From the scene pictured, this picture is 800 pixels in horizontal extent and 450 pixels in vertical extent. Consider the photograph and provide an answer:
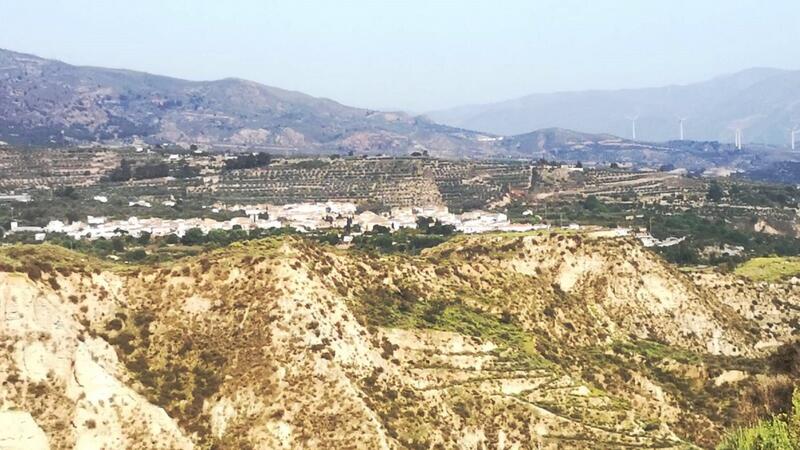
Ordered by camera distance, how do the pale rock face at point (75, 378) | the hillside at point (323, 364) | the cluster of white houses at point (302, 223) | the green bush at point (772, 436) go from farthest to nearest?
1. the cluster of white houses at point (302, 223)
2. the hillside at point (323, 364)
3. the pale rock face at point (75, 378)
4. the green bush at point (772, 436)

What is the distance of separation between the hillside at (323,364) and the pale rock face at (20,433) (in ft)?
0.14

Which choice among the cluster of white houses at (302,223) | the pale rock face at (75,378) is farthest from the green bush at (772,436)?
the cluster of white houses at (302,223)

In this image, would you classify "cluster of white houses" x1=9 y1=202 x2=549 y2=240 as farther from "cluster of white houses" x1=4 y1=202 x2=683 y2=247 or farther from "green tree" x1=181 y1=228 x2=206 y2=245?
"green tree" x1=181 y1=228 x2=206 y2=245

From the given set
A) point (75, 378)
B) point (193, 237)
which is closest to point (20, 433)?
point (75, 378)

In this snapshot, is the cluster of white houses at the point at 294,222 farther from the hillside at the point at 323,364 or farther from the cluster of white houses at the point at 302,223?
the hillside at the point at 323,364

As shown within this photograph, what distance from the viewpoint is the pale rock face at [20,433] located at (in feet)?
92.5

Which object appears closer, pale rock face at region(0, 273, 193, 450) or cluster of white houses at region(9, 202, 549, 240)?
pale rock face at region(0, 273, 193, 450)

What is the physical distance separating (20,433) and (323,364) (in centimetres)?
1012

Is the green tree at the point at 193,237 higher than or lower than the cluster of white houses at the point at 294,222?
higher

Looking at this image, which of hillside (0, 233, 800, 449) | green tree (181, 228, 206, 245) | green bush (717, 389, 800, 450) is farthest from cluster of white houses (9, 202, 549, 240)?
green bush (717, 389, 800, 450)

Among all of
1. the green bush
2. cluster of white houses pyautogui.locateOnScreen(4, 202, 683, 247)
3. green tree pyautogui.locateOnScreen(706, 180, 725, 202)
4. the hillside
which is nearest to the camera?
the green bush

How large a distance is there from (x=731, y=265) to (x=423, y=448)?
5575cm

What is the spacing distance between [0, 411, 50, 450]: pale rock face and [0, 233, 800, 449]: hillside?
4cm

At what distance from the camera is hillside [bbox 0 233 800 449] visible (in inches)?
1205
